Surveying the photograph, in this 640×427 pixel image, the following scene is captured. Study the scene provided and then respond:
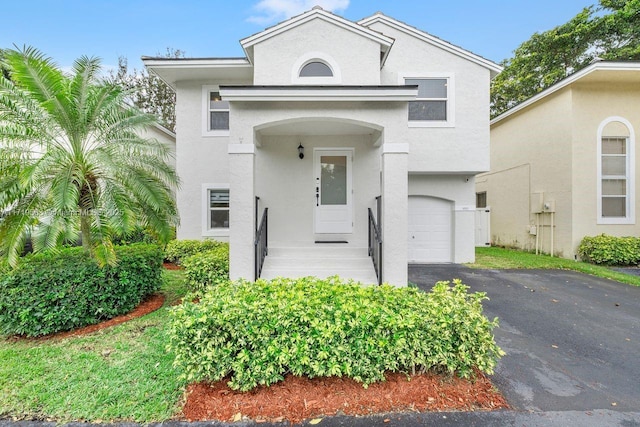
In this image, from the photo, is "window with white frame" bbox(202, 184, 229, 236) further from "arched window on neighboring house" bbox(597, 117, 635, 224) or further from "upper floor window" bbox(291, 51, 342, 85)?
"arched window on neighboring house" bbox(597, 117, 635, 224)

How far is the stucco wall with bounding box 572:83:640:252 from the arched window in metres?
9.09

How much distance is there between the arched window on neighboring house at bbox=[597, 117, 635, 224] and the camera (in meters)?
9.92

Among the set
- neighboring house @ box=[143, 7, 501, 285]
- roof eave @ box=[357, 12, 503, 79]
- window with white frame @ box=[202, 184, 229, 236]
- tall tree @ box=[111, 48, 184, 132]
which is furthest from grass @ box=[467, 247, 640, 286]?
tall tree @ box=[111, 48, 184, 132]

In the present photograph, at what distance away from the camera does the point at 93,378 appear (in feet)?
10.6

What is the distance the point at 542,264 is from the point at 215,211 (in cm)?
1108

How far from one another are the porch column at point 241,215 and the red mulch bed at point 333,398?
232 centimetres

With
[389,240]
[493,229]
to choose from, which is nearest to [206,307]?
[389,240]

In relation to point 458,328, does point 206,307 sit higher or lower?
higher

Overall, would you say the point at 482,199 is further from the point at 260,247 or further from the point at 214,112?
the point at 214,112

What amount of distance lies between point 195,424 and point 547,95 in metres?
14.4

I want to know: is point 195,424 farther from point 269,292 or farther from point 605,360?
point 605,360

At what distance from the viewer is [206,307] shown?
3.07 metres

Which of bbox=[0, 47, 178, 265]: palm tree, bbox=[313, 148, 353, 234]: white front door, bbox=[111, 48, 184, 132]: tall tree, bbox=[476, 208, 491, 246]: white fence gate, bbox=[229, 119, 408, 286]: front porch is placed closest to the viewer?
bbox=[0, 47, 178, 265]: palm tree

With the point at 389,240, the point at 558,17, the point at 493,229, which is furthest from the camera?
the point at 558,17
